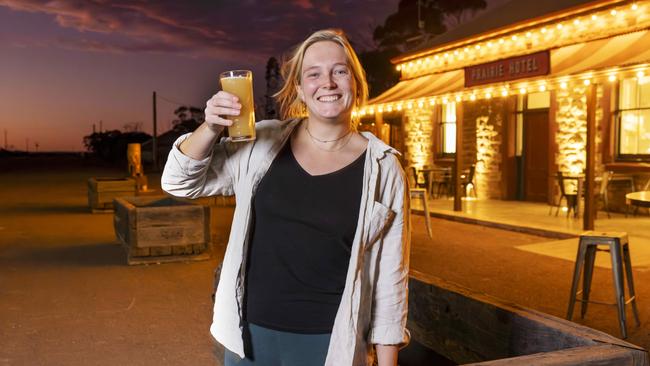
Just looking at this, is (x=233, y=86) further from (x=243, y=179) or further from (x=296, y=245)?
(x=296, y=245)

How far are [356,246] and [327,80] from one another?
0.54 m

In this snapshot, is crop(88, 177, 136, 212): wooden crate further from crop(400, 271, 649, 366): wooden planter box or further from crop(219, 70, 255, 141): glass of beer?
crop(219, 70, 255, 141): glass of beer

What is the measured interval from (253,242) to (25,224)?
36.4 ft

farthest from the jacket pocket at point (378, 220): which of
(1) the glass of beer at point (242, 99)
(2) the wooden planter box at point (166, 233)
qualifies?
(2) the wooden planter box at point (166, 233)

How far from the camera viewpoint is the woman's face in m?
1.96

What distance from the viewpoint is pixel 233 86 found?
2.06m

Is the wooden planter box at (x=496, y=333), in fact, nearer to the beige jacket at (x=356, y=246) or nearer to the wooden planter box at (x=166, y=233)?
the beige jacket at (x=356, y=246)

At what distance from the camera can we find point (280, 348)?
1968 mm

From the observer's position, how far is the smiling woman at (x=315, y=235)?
1.90m

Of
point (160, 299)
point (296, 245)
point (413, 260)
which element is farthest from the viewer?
point (413, 260)

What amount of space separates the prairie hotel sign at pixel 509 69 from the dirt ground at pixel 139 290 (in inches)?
109

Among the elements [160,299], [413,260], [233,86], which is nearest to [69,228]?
[160,299]

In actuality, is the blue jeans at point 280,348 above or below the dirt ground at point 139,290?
above

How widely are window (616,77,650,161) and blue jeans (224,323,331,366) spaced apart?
35.3ft
